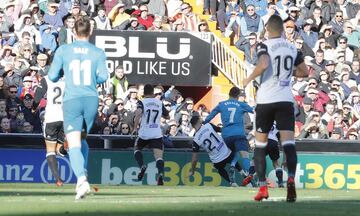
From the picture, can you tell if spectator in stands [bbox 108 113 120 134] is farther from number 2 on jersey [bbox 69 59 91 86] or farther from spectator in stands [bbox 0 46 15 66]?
number 2 on jersey [bbox 69 59 91 86]

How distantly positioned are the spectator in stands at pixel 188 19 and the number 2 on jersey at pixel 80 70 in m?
17.7

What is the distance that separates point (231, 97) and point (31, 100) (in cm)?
453

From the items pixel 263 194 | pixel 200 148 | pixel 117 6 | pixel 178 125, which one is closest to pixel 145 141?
pixel 200 148

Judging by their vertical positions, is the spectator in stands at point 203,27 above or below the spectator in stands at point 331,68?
above

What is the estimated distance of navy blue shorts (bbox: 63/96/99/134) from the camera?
1703 centimetres

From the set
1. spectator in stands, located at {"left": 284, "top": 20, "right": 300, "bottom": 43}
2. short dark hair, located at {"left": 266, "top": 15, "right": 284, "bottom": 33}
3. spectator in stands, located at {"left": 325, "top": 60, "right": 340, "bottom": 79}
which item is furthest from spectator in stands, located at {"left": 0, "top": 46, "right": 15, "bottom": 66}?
short dark hair, located at {"left": 266, "top": 15, "right": 284, "bottom": 33}

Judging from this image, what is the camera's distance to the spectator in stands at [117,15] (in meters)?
34.1

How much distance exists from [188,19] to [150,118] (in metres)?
9.08

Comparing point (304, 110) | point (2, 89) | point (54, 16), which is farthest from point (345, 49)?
point (2, 89)

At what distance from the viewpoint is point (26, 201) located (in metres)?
16.0

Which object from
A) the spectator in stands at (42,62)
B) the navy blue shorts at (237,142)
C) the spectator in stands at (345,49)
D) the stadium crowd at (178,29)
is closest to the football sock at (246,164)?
the navy blue shorts at (237,142)

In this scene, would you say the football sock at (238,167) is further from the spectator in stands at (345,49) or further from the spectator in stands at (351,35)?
the spectator in stands at (351,35)

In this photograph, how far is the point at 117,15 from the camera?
34312 millimetres

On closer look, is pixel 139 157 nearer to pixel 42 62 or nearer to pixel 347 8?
pixel 42 62
